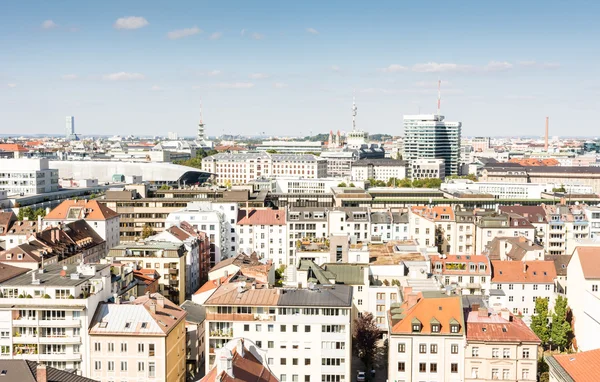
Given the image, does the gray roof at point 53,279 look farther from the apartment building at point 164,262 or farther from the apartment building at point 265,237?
the apartment building at point 265,237

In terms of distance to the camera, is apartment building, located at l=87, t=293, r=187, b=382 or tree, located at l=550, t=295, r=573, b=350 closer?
apartment building, located at l=87, t=293, r=187, b=382

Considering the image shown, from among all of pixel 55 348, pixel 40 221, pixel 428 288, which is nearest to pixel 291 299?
pixel 428 288

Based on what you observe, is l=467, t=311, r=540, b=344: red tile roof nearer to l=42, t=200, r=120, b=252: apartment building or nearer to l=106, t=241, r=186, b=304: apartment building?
l=106, t=241, r=186, b=304: apartment building

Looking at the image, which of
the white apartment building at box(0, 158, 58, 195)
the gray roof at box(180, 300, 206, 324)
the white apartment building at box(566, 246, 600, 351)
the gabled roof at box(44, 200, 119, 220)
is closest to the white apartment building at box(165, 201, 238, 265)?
the gabled roof at box(44, 200, 119, 220)

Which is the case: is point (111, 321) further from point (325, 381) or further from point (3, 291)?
point (325, 381)

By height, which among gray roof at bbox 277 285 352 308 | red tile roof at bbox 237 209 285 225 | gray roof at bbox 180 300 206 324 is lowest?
gray roof at bbox 180 300 206 324

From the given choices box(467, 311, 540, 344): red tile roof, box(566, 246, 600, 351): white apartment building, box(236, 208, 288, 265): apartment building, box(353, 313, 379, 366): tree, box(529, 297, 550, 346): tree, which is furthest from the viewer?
box(236, 208, 288, 265): apartment building
